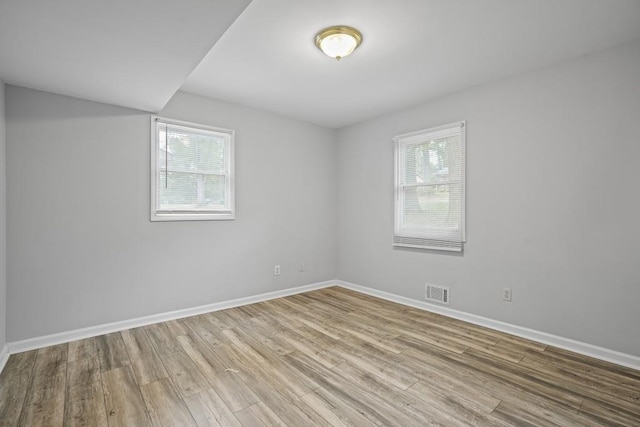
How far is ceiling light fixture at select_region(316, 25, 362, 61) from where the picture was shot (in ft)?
7.72

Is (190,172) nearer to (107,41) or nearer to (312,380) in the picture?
(107,41)

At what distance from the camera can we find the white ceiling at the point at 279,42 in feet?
5.96

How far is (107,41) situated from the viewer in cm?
202

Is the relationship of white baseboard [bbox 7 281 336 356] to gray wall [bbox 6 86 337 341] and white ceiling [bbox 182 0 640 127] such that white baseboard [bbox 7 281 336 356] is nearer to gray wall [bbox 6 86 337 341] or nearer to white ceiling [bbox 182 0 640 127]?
gray wall [bbox 6 86 337 341]

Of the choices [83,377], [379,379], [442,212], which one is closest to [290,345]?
[379,379]

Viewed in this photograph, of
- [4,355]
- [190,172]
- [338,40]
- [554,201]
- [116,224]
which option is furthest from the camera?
[190,172]

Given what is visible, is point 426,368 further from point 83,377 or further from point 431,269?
point 83,377

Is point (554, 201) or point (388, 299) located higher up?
point (554, 201)

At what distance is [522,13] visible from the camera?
2.17 meters

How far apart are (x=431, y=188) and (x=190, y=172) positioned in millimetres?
2927

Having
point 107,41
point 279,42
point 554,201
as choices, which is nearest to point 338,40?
point 279,42

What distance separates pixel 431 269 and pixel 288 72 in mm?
2796

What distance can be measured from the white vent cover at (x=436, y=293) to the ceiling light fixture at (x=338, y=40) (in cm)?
279

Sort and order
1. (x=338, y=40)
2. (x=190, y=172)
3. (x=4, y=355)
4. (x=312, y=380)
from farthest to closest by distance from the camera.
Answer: (x=190, y=172)
(x=4, y=355)
(x=338, y=40)
(x=312, y=380)
